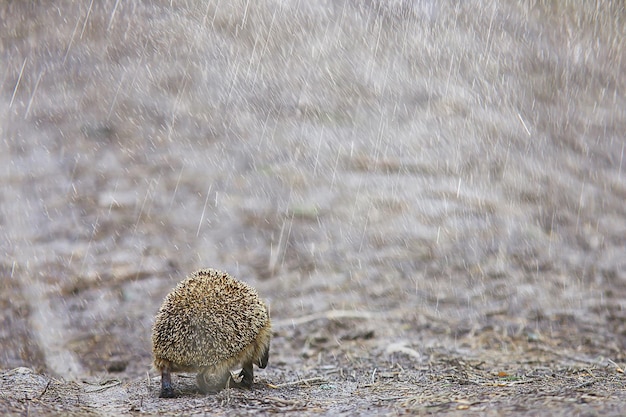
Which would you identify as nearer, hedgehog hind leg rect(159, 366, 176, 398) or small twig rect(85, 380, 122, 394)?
hedgehog hind leg rect(159, 366, 176, 398)

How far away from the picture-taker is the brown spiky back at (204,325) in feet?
14.3

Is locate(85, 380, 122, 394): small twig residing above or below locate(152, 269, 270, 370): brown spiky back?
below

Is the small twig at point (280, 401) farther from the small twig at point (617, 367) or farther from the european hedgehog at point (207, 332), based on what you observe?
the small twig at point (617, 367)

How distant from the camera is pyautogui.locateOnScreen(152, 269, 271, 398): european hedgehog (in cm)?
A: 438

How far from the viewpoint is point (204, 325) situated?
4.38 m

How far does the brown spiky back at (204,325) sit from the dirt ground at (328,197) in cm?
31

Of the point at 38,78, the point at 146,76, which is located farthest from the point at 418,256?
the point at 38,78

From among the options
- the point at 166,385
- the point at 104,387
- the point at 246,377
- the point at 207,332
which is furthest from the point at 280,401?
the point at 104,387

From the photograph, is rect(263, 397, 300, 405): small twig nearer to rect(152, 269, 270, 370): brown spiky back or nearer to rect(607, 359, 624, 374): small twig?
rect(152, 269, 270, 370): brown spiky back

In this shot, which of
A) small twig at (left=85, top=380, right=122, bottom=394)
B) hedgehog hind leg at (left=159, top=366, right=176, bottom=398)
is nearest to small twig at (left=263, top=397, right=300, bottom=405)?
hedgehog hind leg at (left=159, top=366, right=176, bottom=398)

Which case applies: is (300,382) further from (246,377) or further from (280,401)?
(280,401)

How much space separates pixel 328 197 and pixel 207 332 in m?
5.27

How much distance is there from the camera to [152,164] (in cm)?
994

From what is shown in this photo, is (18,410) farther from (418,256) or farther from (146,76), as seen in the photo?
(146,76)
